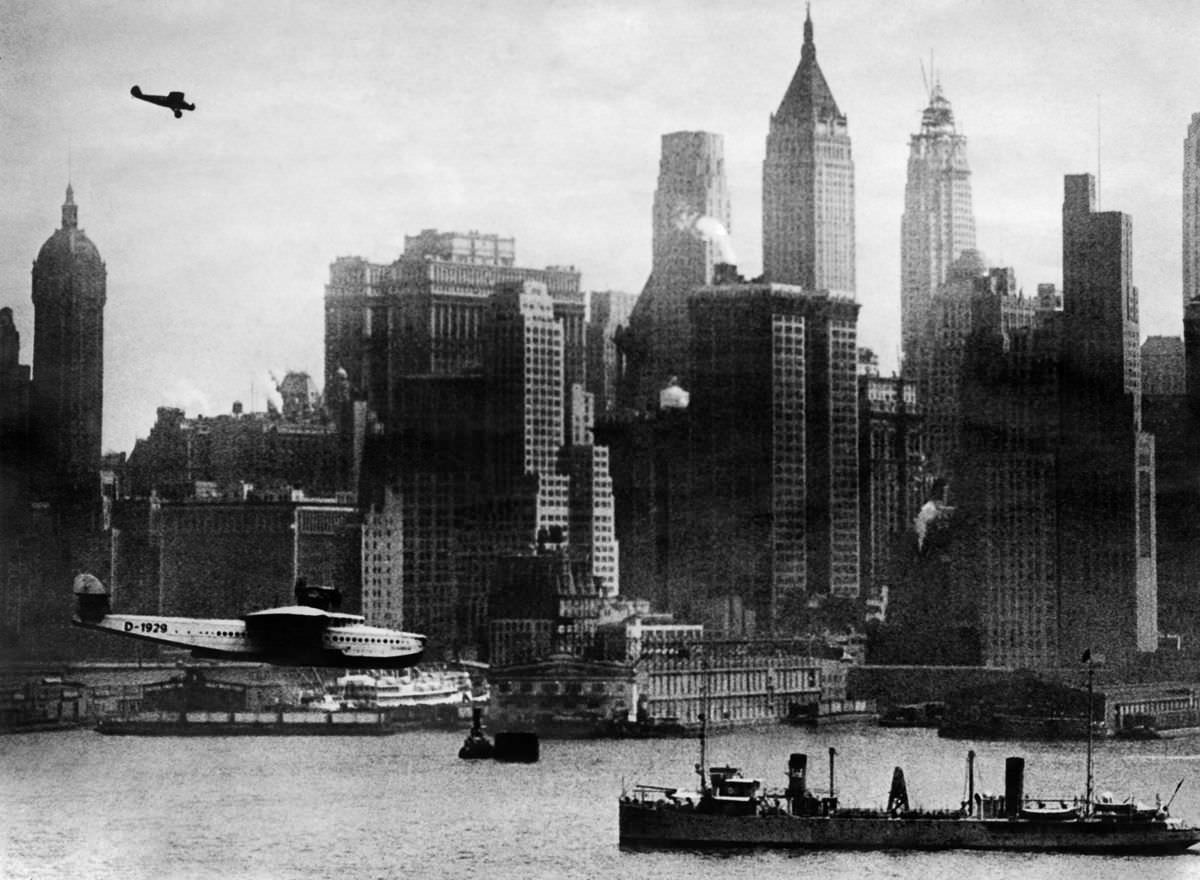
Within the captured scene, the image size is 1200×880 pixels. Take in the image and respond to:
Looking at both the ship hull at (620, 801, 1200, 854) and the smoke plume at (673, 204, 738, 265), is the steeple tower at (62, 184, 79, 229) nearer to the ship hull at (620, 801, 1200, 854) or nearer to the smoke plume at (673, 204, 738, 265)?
the ship hull at (620, 801, 1200, 854)

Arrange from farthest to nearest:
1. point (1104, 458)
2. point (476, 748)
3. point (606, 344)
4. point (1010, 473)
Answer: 1. point (606, 344)
2. point (1010, 473)
3. point (1104, 458)
4. point (476, 748)

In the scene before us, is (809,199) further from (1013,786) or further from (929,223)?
(1013,786)

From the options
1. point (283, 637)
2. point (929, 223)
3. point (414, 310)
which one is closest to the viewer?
point (283, 637)

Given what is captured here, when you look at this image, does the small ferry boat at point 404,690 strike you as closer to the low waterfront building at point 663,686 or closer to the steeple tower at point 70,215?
the low waterfront building at point 663,686

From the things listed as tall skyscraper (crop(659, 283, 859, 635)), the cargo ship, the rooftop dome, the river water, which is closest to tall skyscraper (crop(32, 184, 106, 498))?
the rooftop dome

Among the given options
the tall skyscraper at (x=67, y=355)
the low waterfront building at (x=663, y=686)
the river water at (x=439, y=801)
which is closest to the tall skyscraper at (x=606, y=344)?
the low waterfront building at (x=663, y=686)

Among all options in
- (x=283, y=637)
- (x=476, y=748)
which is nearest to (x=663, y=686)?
(x=476, y=748)
